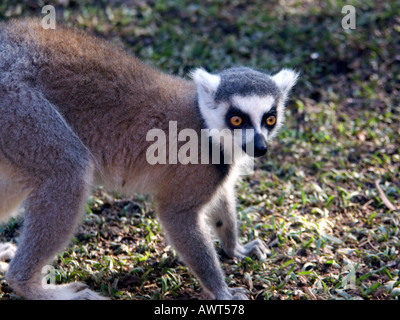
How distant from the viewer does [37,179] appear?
4.49 metres

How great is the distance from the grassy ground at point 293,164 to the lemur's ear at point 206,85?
69.1 inches

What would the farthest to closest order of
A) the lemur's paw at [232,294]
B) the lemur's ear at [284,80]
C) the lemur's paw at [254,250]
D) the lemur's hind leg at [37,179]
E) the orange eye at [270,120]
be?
the lemur's paw at [254,250] → the lemur's ear at [284,80] → the orange eye at [270,120] → the lemur's paw at [232,294] → the lemur's hind leg at [37,179]

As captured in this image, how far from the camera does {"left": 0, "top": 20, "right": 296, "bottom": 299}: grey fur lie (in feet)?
14.7

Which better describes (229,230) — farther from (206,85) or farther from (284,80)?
(284,80)

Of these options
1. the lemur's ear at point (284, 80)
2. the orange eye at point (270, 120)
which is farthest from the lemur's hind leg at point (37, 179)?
the lemur's ear at point (284, 80)

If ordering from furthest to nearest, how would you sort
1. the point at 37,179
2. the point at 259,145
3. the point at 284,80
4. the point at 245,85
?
the point at 284,80 → the point at 245,85 → the point at 259,145 → the point at 37,179

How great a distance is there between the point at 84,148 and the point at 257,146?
1628 millimetres

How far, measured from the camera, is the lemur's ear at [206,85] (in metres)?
5.05

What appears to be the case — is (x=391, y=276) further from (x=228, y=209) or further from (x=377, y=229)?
(x=228, y=209)

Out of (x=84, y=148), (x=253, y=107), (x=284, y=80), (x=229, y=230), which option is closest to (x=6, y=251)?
(x=84, y=148)

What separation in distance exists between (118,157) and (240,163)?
1.27 m

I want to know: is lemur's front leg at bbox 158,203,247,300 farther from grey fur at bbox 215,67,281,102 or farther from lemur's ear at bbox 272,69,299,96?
lemur's ear at bbox 272,69,299,96

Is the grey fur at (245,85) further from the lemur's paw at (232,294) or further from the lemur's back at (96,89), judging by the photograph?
the lemur's paw at (232,294)

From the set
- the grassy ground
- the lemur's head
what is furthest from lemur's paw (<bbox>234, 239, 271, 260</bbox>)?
the lemur's head
